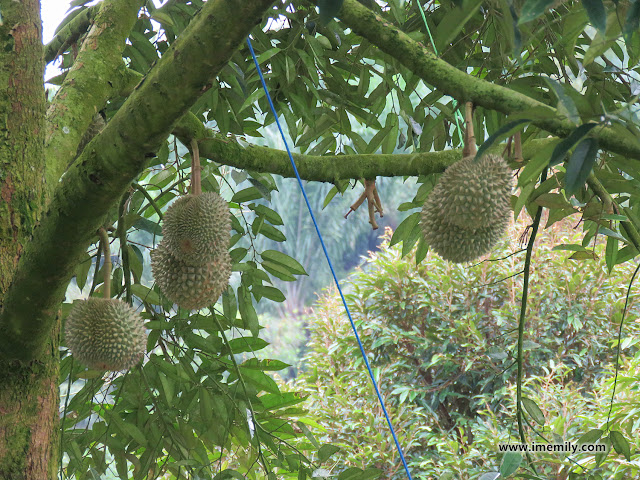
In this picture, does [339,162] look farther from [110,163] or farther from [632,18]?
[632,18]

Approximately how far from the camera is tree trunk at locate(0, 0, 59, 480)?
0.83m

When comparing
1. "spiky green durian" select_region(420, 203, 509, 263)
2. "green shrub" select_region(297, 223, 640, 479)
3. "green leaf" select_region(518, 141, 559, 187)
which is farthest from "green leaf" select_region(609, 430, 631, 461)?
"green shrub" select_region(297, 223, 640, 479)

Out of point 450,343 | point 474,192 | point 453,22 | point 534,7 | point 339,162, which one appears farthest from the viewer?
point 450,343

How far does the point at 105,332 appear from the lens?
87 centimetres

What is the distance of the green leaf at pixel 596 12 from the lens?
39cm

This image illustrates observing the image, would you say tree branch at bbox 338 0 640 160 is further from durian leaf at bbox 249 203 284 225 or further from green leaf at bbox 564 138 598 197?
durian leaf at bbox 249 203 284 225

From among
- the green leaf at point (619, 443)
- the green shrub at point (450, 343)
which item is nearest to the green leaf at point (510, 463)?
the green leaf at point (619, 443)

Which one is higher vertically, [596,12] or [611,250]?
[596,12]

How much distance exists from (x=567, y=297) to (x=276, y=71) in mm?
2218

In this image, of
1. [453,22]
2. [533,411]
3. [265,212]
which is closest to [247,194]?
[265,212]

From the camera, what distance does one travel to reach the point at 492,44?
1.33 metres

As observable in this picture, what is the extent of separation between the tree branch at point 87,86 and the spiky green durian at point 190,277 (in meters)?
0.24

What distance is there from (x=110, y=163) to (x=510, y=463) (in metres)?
0.56

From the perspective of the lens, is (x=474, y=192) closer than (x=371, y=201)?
Yes
